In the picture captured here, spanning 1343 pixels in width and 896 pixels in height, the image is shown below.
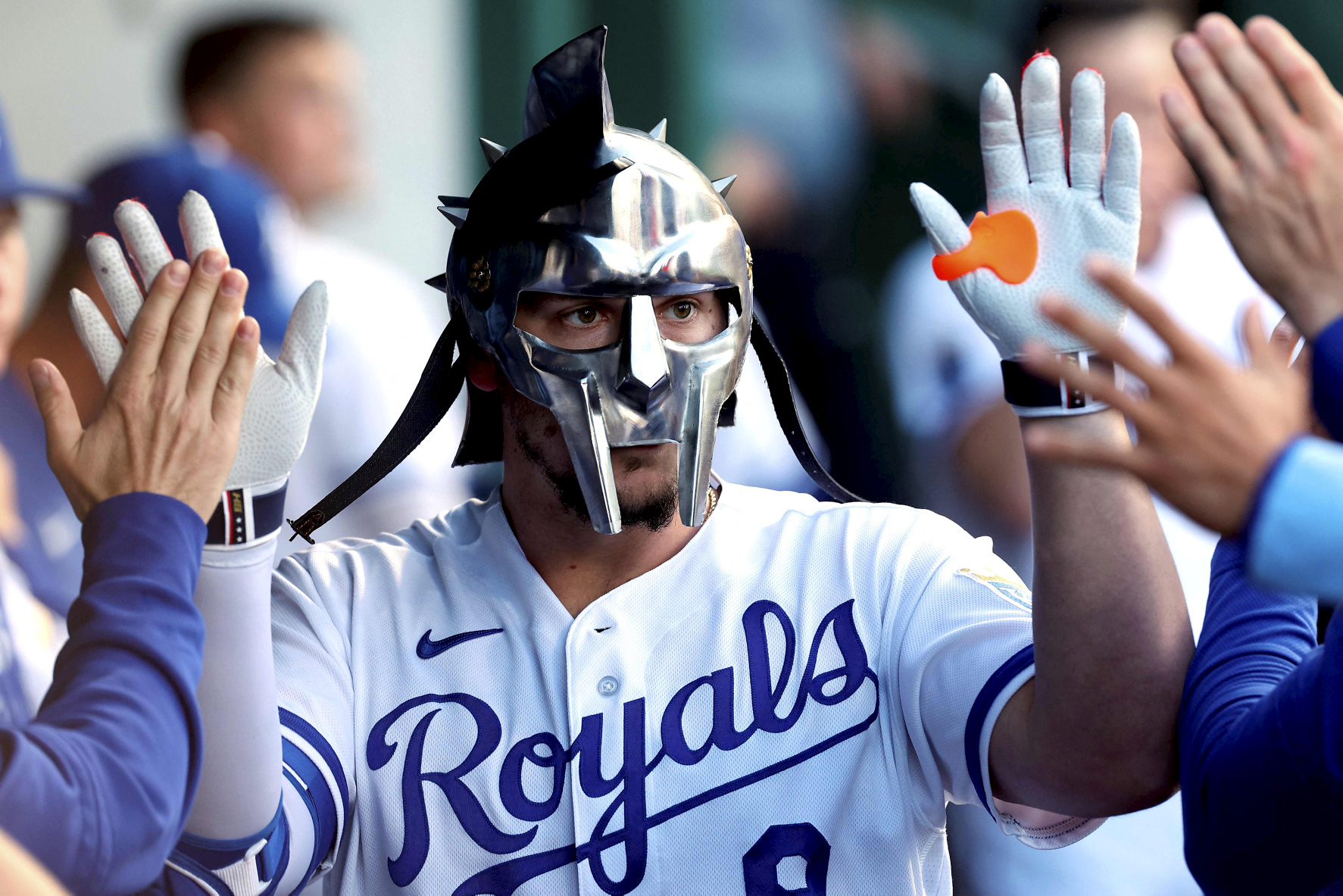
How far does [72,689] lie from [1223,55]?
4.33 ft

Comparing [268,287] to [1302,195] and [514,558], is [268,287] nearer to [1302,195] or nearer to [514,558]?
[514,558]

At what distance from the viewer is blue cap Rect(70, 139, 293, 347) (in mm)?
2641

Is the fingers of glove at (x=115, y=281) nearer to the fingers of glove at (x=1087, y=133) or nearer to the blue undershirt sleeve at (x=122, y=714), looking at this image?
the blue undershirt sleeve at (x=122, y=714)

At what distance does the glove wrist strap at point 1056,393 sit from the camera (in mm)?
1551

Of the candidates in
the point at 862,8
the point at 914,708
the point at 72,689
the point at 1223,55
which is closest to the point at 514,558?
the point at 914,708

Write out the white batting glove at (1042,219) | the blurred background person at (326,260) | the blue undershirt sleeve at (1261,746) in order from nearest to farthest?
1. the blue undershirt sleeve at (1261,746)
2. the white batting glove at (1042,219)
3. the blurred background person at (326,260)

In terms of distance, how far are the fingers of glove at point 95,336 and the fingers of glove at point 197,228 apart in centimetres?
13

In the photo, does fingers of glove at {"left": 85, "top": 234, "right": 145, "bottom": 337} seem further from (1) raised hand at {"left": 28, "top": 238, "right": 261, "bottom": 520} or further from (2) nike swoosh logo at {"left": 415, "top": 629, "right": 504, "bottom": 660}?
(2) nike swoosh logo at {"left": 415, "top": 629, "right": 504, "bottom": 660}

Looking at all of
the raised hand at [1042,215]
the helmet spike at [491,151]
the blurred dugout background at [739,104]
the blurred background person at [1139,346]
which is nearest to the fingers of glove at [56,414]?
the helmet spike at [491,151]

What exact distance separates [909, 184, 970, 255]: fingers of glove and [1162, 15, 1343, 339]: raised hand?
305 millimetres

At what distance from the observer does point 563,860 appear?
1802mm

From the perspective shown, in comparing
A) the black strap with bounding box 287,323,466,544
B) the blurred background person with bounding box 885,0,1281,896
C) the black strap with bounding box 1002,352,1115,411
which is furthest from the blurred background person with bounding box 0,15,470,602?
the black strap with bounding box 1002,352,1115,411

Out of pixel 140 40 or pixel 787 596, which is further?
pixel 140 40

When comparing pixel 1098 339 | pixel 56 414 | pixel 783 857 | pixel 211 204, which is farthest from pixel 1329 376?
pixel 211 204
